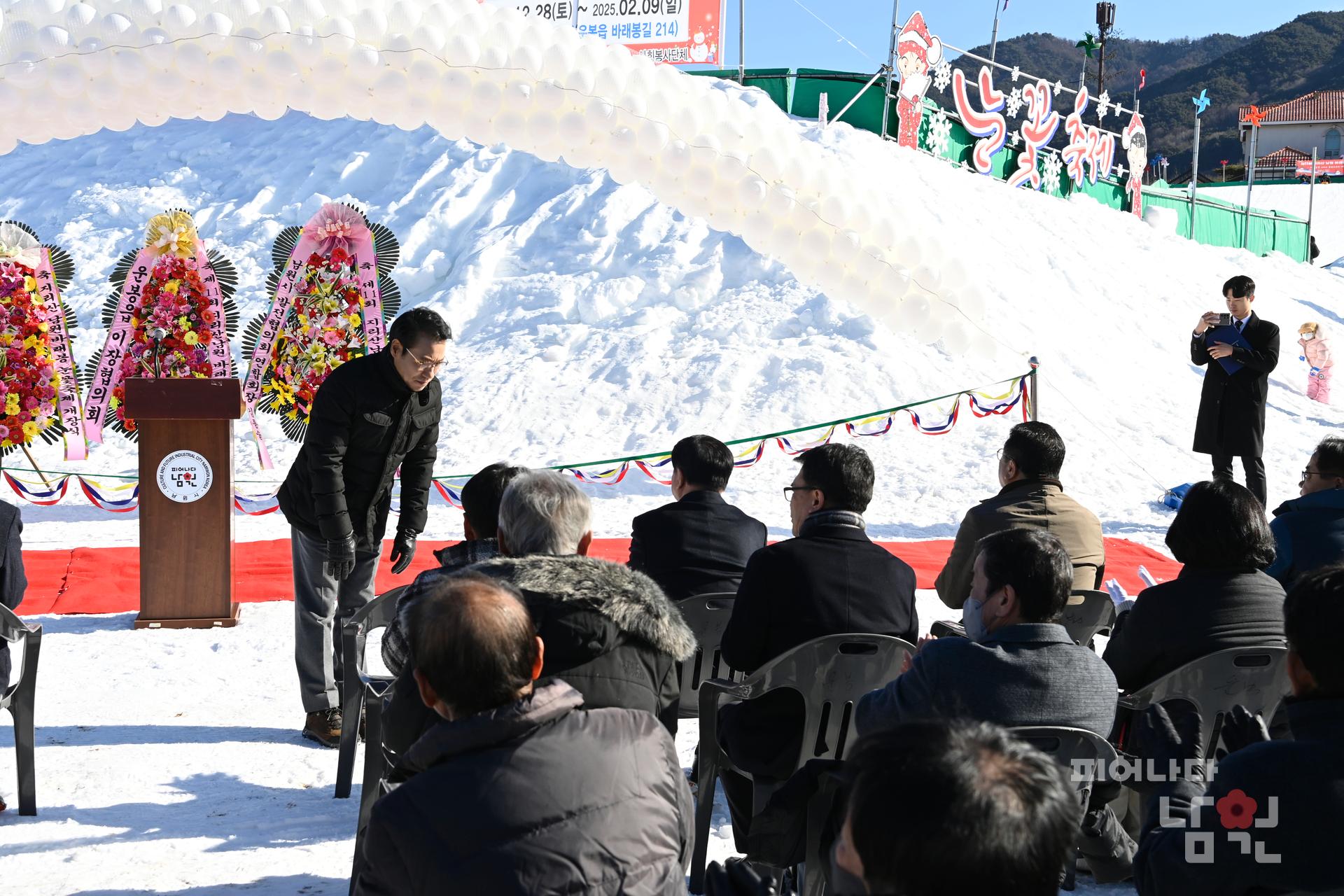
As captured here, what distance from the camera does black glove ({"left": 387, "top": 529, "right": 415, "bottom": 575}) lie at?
4.46 meters

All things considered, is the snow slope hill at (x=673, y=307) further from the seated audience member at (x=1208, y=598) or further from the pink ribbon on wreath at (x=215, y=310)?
the seated audience member at (x=1208, y=598)

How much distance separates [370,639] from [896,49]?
14202 mm

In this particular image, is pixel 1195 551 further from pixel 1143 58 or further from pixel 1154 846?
pixel 1143 58

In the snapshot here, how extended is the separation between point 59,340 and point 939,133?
13.9 metres

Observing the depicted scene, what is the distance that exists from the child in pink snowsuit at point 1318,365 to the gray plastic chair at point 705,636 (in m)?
14.6

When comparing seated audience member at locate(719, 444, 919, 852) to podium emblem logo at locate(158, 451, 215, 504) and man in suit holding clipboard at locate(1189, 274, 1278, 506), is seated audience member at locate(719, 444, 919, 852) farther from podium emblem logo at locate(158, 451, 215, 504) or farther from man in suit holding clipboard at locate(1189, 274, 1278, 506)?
man in suit holding clipboard at locate(1189, 274, 1278, 506)

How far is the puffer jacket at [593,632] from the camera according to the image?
2203 mm

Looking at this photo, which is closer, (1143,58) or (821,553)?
(821,553)

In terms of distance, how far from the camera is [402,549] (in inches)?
177

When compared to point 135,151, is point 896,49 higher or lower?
higher

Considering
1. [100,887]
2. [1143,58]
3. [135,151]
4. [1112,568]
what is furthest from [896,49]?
[1143,58]

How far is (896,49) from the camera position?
17.0 metres

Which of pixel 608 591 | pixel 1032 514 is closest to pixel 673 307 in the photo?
pixel 1032 514

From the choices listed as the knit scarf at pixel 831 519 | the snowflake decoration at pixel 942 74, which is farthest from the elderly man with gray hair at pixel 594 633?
the snowflake decoration at pixel 942 74
